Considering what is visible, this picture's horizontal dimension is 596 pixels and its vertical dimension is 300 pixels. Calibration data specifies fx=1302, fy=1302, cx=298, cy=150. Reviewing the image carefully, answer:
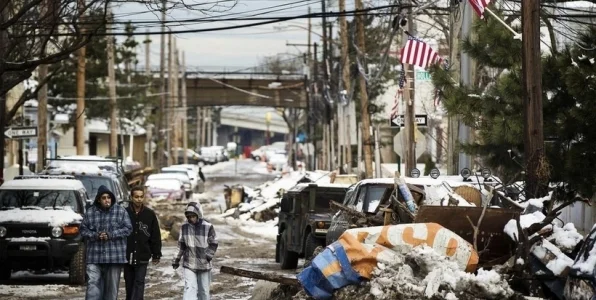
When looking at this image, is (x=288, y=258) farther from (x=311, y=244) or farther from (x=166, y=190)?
(x=166, y=190)

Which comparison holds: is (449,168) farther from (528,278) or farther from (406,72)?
(528,278)

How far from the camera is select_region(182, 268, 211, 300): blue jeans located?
15.7m

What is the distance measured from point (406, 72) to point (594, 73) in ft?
48.2

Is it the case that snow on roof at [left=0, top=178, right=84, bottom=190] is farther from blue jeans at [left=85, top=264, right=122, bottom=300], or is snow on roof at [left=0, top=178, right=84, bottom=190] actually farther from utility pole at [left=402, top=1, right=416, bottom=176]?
utility pole at [left=402, top=1, right=416, bottom=176]

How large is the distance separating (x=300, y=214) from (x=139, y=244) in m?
8.80

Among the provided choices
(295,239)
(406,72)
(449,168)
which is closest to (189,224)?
(295,239)

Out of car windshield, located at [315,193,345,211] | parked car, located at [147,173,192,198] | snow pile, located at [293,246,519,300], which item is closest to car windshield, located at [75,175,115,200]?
car windshield, located at [315,193,345,211]

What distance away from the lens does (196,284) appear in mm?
15859

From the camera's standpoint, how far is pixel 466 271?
1340 centimetres

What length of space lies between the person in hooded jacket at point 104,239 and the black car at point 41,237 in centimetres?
598

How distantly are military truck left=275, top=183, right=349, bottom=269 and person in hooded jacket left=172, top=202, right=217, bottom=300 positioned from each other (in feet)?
24.0

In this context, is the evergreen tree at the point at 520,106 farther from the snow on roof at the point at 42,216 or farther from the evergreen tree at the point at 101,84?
the evergreen tree at the point at 101,84

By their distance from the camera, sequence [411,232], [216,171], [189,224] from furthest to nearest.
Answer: [216,171] < [189,224] < [411,232]

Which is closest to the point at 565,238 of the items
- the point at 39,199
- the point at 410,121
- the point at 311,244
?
the point at 311,244
